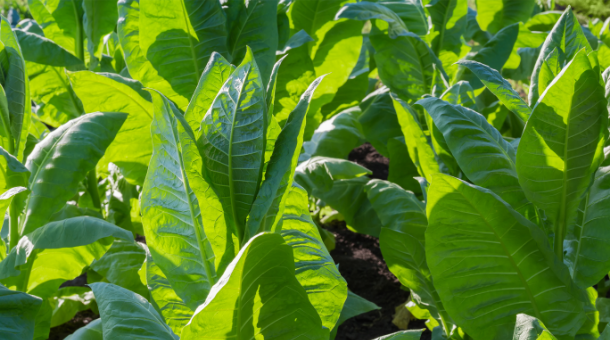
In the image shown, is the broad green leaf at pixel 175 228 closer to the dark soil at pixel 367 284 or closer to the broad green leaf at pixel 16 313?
the broad green leaf at pixel 16 313

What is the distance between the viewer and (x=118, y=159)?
5.61ft

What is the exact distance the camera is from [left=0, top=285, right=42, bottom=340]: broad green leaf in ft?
3.30

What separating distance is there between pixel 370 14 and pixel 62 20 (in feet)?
4.22

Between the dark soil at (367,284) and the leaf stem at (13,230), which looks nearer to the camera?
the leaf stem at (13,230)

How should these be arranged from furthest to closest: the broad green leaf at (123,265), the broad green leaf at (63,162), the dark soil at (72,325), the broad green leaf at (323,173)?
the dark soil at (72,325) < the broad green leaf at (323,173) < the broad green leaf at (123,265) < the broad green leaf at (63,162)

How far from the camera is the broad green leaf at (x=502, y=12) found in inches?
109

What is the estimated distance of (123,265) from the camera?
1797mm

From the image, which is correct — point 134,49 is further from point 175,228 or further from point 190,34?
point 175,228

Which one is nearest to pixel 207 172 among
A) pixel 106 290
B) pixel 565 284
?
pixel 106 290

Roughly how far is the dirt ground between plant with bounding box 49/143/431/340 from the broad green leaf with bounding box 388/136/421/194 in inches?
19.4

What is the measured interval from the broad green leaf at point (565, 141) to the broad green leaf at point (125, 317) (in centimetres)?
90

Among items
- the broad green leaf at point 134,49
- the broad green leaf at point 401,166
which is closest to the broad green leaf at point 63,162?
the broad green leaf at point 134,49

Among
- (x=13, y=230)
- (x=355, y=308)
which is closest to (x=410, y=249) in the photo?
(x=355, y=308)

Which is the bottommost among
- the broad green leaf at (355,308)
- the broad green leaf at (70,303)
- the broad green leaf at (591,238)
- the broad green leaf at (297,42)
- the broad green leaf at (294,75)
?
the broad green leaf at (70,303)
